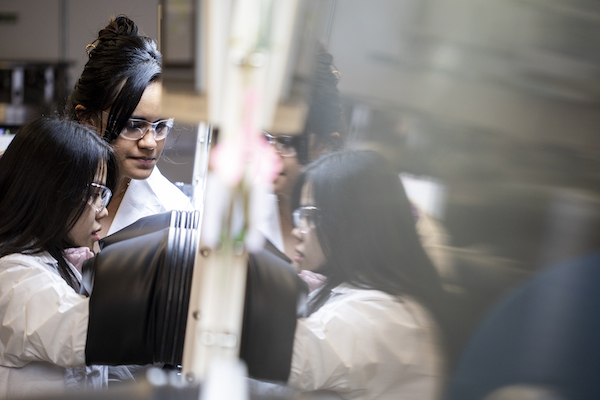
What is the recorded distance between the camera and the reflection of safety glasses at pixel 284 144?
1.08 ft

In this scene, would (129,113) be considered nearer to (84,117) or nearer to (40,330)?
(84,117)

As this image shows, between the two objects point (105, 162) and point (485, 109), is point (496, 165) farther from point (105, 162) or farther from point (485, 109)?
point (105, 162)

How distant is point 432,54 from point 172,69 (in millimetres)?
167

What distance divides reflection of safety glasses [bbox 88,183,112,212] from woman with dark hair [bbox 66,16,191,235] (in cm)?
1

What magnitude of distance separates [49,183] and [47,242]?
0.06 m

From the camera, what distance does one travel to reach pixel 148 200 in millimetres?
443

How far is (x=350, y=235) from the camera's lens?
13.4 inches

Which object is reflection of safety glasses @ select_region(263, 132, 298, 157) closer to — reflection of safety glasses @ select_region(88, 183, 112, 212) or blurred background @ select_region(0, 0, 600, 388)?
blurred background @ select_region(0, 0, 600, 388)

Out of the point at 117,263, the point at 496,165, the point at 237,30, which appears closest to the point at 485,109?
the point at 496,165

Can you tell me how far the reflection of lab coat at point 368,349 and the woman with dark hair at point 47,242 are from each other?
0.18 meters

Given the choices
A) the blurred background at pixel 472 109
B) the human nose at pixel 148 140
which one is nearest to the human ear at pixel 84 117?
the human nose at pixel 148 140

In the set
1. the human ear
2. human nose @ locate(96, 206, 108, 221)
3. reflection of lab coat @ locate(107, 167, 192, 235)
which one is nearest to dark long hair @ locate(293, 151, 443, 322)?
reflection of lab coat @ locate(107, 167, 192, 235)

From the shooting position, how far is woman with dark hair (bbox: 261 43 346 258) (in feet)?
1.05

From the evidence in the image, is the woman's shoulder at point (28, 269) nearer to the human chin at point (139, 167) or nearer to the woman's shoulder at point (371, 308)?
the human chin at point (139, 167)
